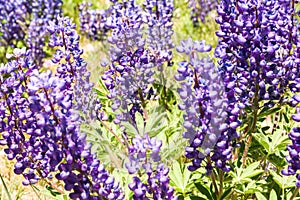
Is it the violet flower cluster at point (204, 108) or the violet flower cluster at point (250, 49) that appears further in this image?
the violet flower cluster at point (250, 49)

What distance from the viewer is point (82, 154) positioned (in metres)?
2.15

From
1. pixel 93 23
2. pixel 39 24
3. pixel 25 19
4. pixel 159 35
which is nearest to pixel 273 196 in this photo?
pixel 159 35

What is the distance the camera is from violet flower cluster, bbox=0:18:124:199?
2055mm

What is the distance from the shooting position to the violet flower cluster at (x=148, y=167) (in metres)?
2.08

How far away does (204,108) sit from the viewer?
2.20 m

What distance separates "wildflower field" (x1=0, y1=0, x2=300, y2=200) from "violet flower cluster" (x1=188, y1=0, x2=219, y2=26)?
3.03 metres

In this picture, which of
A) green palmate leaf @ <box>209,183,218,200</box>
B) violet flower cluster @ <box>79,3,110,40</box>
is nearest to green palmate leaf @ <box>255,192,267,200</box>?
green palmate leaf @ <box>209,183,218,200</box>

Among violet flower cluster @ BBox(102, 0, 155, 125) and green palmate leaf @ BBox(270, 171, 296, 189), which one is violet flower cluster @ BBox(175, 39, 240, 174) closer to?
green palmate leaf @ BBox(270, 171, 296, 189)

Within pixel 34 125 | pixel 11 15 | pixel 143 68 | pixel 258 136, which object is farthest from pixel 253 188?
pixel 11 15

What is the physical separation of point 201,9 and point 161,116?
4.30 meters

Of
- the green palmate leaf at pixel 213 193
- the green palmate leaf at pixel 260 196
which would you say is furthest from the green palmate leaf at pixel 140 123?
the green palmate leaf at pixel 260 196

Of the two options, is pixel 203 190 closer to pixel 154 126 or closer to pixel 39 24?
pixel 154 126

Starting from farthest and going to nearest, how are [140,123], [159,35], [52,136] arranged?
[159,35] → [140,123] → [52,136]

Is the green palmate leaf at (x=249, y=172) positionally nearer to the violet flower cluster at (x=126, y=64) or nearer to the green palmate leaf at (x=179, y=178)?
the green palmate leaf at (x=179, y=178)
